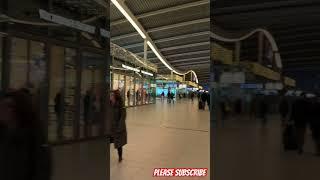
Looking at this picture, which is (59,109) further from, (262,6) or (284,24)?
(284,24)

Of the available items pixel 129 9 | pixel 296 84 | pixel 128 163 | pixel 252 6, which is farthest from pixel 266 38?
pixel 129 9

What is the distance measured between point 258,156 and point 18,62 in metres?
2.95

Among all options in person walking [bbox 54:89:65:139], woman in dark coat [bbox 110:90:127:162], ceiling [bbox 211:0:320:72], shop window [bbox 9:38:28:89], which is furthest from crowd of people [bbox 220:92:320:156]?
shop window [bbox 9:38:28:89]

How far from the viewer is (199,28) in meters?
31.2

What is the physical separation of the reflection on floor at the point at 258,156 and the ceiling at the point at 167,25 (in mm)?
11866

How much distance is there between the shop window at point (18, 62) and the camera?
244 centimetres

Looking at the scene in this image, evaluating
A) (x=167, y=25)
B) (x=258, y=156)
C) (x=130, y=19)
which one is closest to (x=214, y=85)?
(x=258, y=156)

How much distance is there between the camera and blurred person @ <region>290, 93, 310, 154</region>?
350 cm

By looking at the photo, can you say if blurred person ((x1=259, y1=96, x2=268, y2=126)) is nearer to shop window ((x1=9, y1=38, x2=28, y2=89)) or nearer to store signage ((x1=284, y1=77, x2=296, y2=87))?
store signage ((x1=284, y1=77, x2=296, y2=87))

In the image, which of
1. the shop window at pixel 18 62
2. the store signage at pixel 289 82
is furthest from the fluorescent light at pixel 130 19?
the shop window at pixel 18 62

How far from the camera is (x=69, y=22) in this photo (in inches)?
113

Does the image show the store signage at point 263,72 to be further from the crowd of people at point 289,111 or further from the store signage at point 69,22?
the store signage at point 69,22

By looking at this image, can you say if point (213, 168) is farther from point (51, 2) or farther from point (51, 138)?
point (51, 2)

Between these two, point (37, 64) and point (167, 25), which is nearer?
point (37, 64)
